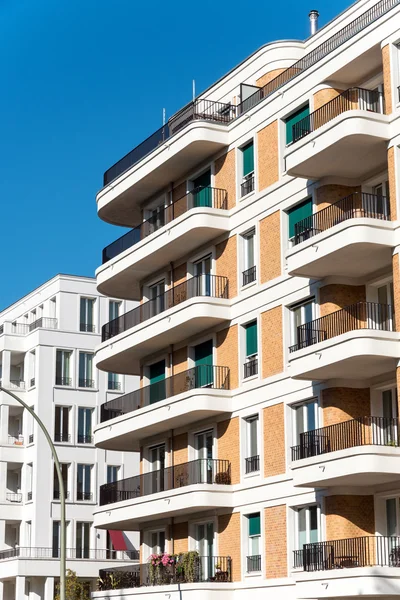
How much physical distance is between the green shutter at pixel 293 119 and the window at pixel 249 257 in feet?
10.4

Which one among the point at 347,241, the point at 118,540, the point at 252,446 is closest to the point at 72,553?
the point at 118,540

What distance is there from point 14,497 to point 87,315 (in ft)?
34.4

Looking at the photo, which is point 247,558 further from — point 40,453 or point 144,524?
point 40,453

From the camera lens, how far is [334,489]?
2905 cm

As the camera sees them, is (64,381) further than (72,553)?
Yes

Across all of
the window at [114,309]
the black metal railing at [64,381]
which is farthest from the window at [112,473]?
the window at [114,309]

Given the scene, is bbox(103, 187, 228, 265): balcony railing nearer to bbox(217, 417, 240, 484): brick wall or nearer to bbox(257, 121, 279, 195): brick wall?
bbox(257, 121, 279, 195): brick wall

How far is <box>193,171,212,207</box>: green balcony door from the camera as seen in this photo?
37.3 m

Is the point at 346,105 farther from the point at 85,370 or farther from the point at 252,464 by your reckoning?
the point at 85,370

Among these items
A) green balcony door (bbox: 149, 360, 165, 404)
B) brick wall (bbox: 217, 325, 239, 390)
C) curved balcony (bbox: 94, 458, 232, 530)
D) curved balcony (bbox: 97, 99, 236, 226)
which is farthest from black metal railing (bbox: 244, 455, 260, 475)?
curved balcony (bbox: 97, 99, 236, 226)

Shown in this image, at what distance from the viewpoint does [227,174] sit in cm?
3672

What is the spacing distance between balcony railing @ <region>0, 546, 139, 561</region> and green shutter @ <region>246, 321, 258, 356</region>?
1000 inches

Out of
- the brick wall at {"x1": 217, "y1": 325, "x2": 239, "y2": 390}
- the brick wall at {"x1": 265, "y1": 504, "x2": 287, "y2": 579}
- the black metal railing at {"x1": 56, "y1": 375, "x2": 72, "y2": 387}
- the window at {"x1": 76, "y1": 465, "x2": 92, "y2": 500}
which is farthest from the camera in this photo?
the black metal railing at {"x1": 56, "y1": 375, "x2": 72, "y2": 387}

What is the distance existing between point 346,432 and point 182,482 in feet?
29.9
